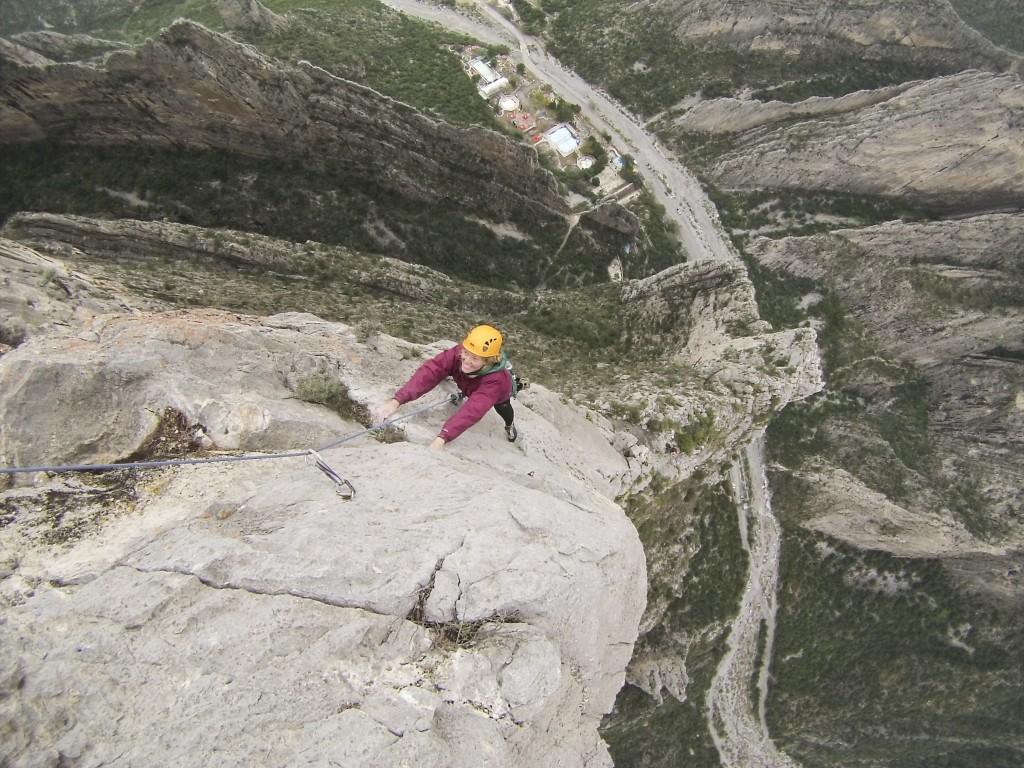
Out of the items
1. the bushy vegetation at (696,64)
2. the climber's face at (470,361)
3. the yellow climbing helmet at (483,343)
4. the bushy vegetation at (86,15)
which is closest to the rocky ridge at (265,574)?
the climber's face at (470,361)

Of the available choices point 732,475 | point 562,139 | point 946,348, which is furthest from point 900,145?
point 732,475

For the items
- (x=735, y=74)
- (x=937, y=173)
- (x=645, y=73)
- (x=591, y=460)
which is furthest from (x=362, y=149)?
(x=937, y=173)

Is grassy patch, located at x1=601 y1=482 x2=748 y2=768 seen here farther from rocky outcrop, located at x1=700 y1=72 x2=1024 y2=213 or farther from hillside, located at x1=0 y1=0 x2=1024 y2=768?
rocky outcrop, located at x1=700 y1=72 x2=1024 y2=213

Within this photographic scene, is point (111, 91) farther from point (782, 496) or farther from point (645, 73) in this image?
point (782, 496)

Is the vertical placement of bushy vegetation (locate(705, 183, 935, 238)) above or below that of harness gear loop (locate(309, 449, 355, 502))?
below

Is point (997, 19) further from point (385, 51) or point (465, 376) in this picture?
point (465, 376)

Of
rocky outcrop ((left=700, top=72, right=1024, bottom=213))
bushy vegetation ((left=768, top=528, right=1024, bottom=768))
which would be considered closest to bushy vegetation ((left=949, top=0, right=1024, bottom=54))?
rocky outcrop ((left=700, top=72, right=1024, bottom=213))
